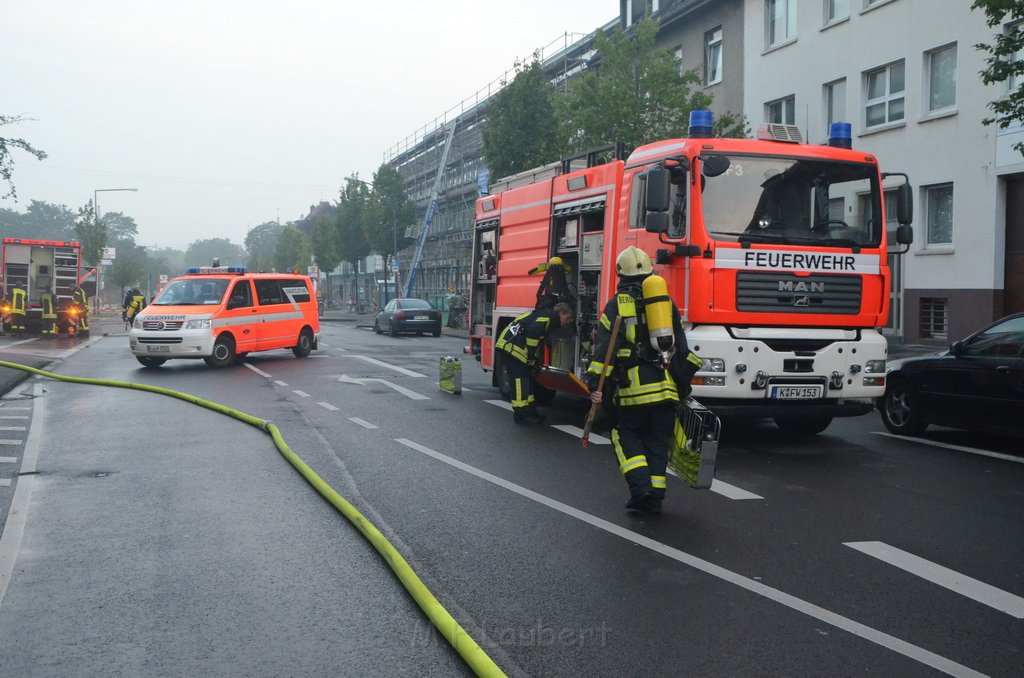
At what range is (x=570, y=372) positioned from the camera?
11.3 m

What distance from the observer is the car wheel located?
34.7 ft

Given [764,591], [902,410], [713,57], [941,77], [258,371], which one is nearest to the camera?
[764,591]

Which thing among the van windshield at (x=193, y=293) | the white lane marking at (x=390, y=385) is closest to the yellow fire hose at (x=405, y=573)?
the white lane marking at (x=390, y=385)

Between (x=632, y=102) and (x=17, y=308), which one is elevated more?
(x=632, y=102)

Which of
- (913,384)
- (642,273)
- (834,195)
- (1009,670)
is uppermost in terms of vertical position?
(834,195)

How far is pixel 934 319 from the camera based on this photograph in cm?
2412

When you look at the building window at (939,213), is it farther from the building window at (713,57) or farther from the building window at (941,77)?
the building window at (713,57)

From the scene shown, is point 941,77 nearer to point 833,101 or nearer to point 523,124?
point 833,101

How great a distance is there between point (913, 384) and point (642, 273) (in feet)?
17.0

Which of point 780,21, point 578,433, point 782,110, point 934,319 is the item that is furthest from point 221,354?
point 780,21

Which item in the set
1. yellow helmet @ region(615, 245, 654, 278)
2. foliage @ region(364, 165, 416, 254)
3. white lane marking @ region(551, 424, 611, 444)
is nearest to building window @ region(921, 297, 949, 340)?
white lane marking @ region(551, 424, 611, 444)

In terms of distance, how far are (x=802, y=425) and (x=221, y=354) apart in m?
11.8

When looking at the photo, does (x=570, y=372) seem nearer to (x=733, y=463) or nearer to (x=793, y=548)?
(x=733, y=463)

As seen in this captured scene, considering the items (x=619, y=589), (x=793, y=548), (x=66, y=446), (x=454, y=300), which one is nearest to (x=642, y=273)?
(x=793, y=548)
